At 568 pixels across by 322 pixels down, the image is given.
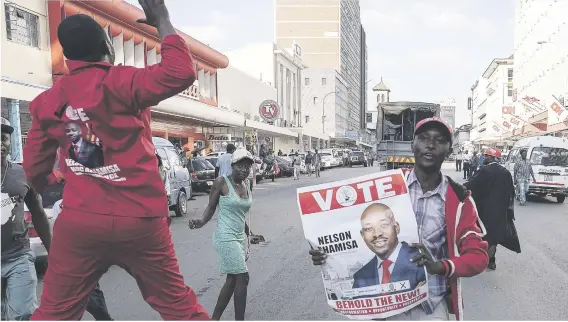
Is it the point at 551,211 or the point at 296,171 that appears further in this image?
the point at 296,171

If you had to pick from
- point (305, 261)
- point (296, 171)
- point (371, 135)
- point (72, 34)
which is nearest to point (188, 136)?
point (296, 171)

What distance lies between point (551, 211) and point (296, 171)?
1716cm

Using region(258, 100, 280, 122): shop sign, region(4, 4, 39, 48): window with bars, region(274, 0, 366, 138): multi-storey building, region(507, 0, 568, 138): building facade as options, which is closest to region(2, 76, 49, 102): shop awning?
region(4, 4, 39, 48): window with bars

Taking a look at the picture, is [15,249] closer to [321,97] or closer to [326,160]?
[326,160]

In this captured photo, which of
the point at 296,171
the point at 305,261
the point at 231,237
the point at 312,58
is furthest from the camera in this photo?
the point at 312,58

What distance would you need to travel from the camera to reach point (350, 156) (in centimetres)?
5391

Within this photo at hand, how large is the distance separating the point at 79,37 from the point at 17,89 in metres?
11.9

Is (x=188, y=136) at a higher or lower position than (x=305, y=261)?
higher

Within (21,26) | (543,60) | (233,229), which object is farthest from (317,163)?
(543,60)

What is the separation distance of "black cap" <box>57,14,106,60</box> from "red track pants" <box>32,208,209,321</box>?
73cm

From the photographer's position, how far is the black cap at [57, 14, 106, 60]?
2367 mm

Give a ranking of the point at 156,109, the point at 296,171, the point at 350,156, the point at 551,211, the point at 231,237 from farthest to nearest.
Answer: the point at 350,156, the point at 296,171, the point at 156,109, the point at 551,211, the point at 231,237

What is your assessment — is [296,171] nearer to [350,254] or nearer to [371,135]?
[350,254]

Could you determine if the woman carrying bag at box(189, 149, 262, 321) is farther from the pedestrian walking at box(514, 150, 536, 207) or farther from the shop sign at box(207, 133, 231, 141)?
the shop sign at box(207, 133, 231, 141)
